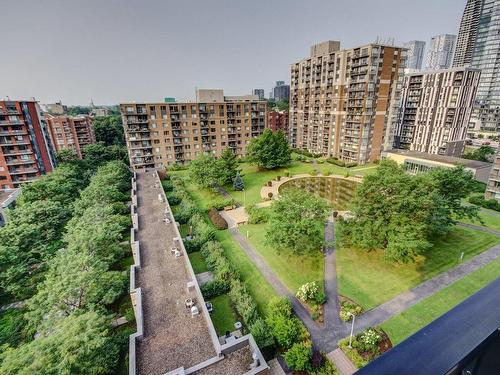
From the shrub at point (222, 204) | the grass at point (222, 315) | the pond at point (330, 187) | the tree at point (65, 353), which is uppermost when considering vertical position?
the tree at point (65, 353)

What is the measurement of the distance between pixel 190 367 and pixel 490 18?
6447 inches

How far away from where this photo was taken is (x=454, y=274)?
29.7m

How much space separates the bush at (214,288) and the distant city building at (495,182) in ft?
165

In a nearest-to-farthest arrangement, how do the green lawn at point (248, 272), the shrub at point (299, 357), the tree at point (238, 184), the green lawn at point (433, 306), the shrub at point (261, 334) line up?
the shrub at point (299, 357) → the shrub at point (261, 334) → the green lawn at point (433, 306) → the green lawn at point (248, 272) → the tree at point (238, 184)

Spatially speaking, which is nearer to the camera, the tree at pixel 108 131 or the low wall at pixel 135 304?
the low wall at pixel 135 304

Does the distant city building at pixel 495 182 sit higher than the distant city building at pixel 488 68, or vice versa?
the distant city building at pixel 488 68

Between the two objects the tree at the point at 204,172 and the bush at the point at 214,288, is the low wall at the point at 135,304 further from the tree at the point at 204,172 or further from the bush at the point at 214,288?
the tree at the point at 204,172

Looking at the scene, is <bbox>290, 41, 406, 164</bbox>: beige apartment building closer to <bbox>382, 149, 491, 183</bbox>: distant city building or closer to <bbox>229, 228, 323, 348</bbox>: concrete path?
<bbox>382, 149, 491, 183</bbox>: distant city building

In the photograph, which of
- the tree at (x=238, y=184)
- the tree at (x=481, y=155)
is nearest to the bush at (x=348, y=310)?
the tree at (x=238, y=184)

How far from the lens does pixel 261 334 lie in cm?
2162

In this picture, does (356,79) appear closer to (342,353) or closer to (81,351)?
(342,353)

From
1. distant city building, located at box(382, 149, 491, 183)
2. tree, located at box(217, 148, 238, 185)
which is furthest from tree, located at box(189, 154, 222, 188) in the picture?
distant city building, located at box(382, 149, 491, 183)

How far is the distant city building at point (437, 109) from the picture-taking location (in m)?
71.4

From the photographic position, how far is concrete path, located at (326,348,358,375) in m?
19.9
